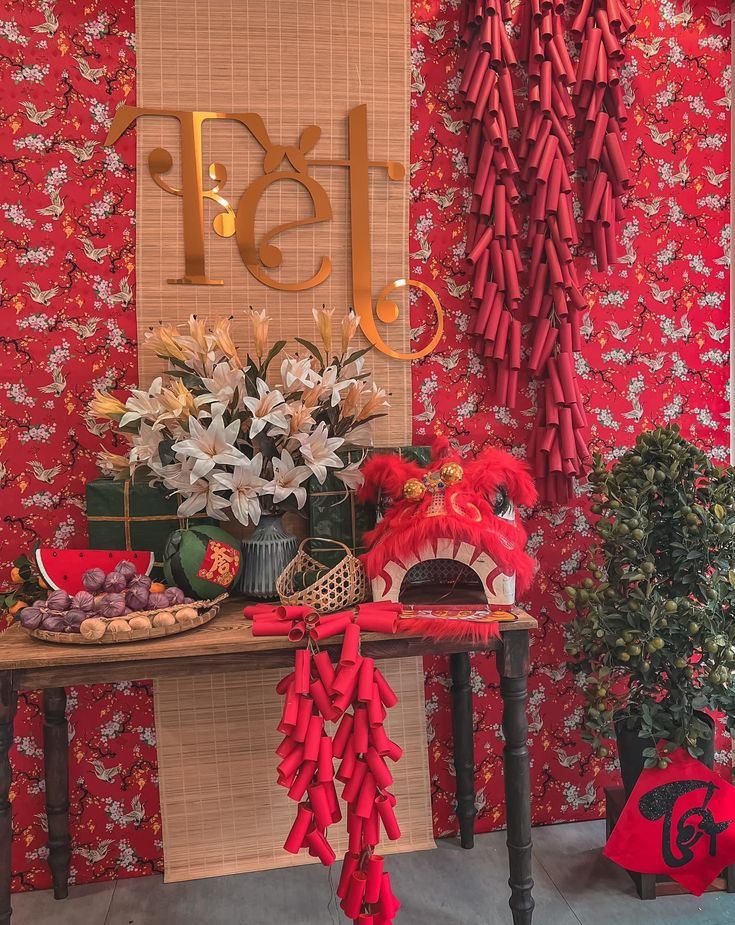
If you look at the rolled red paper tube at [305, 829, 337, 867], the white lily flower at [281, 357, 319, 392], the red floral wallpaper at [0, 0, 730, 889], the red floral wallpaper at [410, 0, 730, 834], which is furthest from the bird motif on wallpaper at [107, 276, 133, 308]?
the rolled red paper tube at [305, 829, 337, 867]

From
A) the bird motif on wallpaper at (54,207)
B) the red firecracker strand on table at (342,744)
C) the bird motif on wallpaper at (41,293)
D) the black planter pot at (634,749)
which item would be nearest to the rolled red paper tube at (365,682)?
the red firecracker strand on table at (342,744)

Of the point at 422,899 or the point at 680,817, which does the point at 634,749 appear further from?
the point at 422,899

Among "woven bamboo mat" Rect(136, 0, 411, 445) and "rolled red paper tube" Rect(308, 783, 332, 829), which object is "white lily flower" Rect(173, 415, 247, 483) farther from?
"rolled red paper tube" Rect(308, 783, 332, 829)

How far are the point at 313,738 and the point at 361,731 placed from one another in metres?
0.10

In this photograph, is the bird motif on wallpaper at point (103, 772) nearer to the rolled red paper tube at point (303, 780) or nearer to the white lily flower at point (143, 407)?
the rolled red paper tube at point (303, 780)

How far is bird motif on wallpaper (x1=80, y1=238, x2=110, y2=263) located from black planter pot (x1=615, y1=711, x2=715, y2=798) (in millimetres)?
1937

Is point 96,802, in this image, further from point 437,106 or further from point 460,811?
point 437,106

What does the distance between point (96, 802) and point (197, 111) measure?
1.99m

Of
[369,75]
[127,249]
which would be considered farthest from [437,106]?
[127,249]

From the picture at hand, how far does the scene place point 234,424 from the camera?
1536 millimetres

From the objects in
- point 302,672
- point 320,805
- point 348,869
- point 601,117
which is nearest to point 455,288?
point 601,117

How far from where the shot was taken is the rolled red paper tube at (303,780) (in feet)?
4.73

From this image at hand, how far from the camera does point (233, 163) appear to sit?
1.95 m

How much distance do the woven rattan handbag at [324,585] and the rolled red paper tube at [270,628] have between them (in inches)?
3.1
